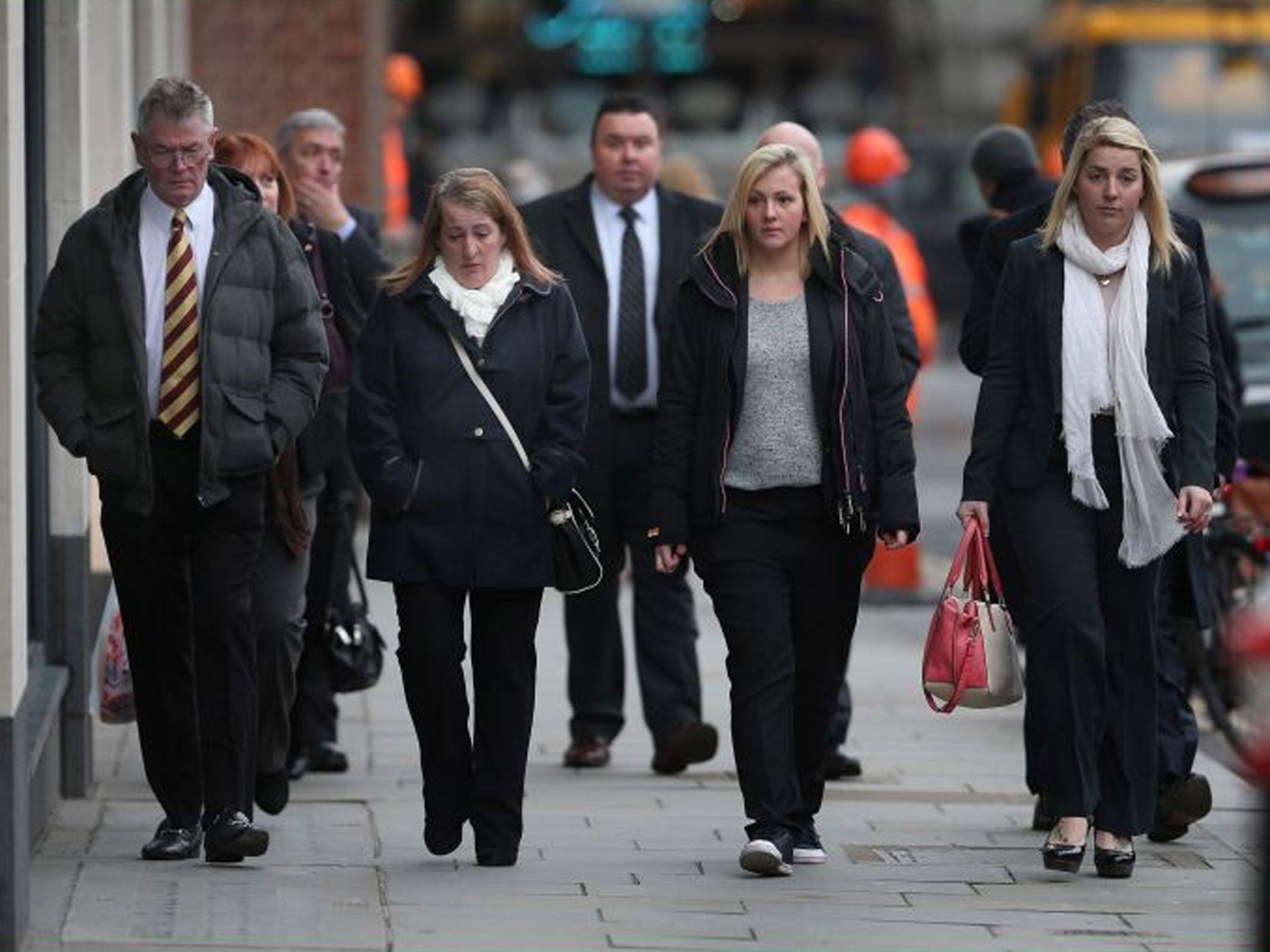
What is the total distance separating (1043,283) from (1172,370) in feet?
1.24

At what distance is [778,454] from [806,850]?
101cm

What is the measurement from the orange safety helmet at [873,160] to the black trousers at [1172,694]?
5431 millimetres

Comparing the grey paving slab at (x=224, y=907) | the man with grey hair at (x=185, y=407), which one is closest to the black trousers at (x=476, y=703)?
the grey paving slab at (x=224, y=907)

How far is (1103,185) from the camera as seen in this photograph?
8.24m

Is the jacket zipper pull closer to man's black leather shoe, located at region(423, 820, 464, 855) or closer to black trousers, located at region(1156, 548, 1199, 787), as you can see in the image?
black trousers, located at region(1156, 548, 1199, 787)

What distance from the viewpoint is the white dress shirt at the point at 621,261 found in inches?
396

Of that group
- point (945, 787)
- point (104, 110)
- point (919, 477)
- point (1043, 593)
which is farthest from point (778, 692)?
point (919, 477)

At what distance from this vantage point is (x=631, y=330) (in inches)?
397

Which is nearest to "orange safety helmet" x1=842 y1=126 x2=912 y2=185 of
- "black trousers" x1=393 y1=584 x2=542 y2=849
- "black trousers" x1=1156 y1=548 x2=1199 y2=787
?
"black trousers" x1=1156 y1=548 x2=1199 y2=787

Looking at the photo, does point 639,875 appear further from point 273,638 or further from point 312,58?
point 312,58

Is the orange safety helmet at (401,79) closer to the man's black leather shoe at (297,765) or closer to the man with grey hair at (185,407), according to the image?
the man's black leather shoe at (297,765)

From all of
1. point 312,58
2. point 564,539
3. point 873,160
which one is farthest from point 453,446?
point 312,58

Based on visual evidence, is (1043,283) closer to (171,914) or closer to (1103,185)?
(1103,185)

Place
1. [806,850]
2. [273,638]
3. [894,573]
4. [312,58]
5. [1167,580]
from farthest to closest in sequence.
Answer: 1. [312,58]
2. [894,573]
3. [1167,580]
4. [273,638]
5. [806,850]
